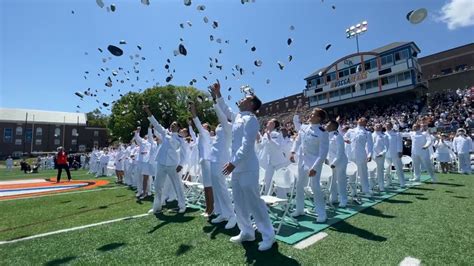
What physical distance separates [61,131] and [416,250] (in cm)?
8160

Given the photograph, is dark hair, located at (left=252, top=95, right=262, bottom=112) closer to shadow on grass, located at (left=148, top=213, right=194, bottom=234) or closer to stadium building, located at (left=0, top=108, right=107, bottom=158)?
shadow on grass, located at (left=148, top=213, right=194, bottom=234)

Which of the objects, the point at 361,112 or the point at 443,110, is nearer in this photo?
the point at 443,110

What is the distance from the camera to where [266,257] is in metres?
4.08

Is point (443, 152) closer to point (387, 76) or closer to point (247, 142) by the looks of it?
point (247, 142)

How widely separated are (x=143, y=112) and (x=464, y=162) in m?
39.7

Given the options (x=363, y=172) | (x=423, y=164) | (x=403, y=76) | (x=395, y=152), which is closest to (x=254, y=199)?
(x=363, y=172)

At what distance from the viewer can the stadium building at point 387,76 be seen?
4309cm

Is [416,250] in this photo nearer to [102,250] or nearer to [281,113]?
[102,250]

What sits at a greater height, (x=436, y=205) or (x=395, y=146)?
(x=395, y=146)

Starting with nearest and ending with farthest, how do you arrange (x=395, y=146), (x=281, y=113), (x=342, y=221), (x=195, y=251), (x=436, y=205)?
(x=195, y=251)
(x=342, y=221)
(x=436, y=205)
(x=395, y=146)
(x=281, y=113)

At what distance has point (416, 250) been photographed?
4125 millimetres

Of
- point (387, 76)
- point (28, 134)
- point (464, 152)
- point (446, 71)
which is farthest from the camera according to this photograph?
point (28, 134)

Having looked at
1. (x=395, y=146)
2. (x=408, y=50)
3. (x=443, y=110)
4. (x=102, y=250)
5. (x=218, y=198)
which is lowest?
(x=102, y=250)

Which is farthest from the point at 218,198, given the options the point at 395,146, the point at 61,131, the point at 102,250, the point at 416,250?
the point at 61,131
